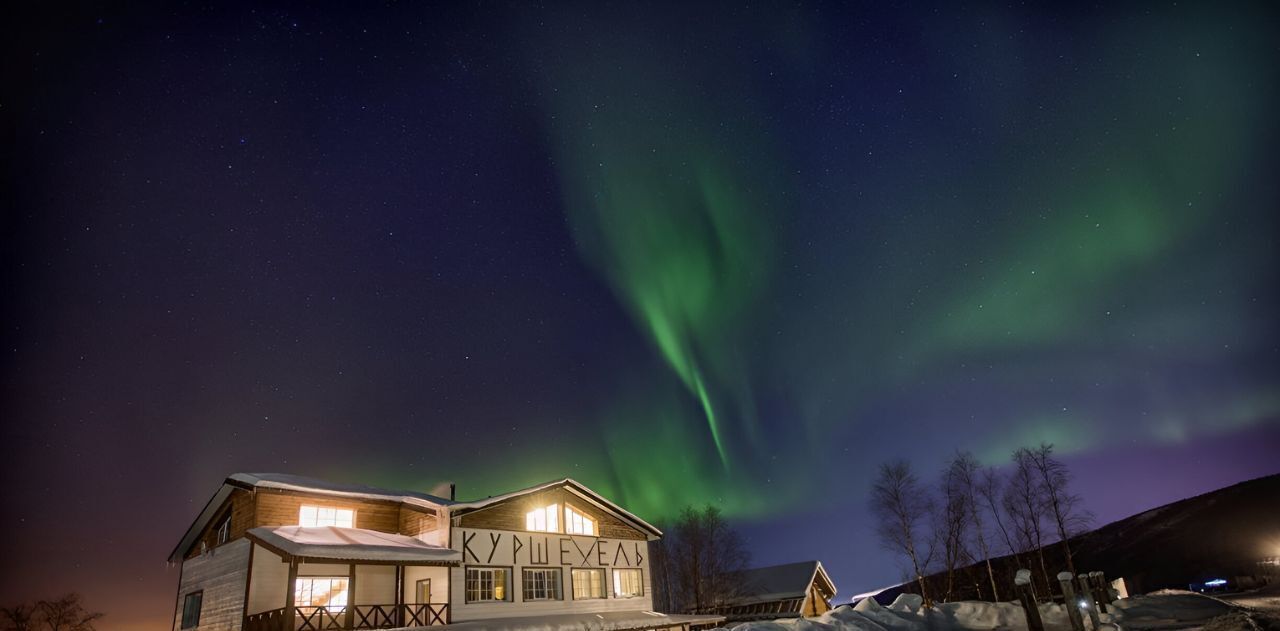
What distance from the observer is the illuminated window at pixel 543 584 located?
2955cm

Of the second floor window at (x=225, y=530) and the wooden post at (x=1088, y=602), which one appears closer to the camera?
the wooden post at (x=1088, y=602)

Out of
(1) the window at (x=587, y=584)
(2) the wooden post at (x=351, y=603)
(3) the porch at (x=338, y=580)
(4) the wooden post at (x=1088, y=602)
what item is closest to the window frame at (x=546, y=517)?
(1) the window at (x=587, y=584)

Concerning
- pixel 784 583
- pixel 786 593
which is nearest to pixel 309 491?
pixel 786 593

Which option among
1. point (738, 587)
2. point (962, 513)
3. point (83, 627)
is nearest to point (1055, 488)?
point (962, 513)

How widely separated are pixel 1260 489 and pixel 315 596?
16457 centimetres

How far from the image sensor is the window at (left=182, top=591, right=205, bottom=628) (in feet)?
87.9

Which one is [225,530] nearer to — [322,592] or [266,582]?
[266,582]

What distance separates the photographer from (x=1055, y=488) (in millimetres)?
52031

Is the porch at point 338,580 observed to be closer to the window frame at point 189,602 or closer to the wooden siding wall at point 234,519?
the wooden siding wall at point 234,519

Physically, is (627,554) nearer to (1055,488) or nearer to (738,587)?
(738,587)

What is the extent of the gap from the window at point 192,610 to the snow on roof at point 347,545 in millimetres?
5445

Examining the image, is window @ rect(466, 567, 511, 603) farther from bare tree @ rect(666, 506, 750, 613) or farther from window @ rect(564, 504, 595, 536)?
bare tree @ rect(666, 506, 750, 613)

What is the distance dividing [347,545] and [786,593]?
152 ft

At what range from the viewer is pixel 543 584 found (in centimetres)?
3017
